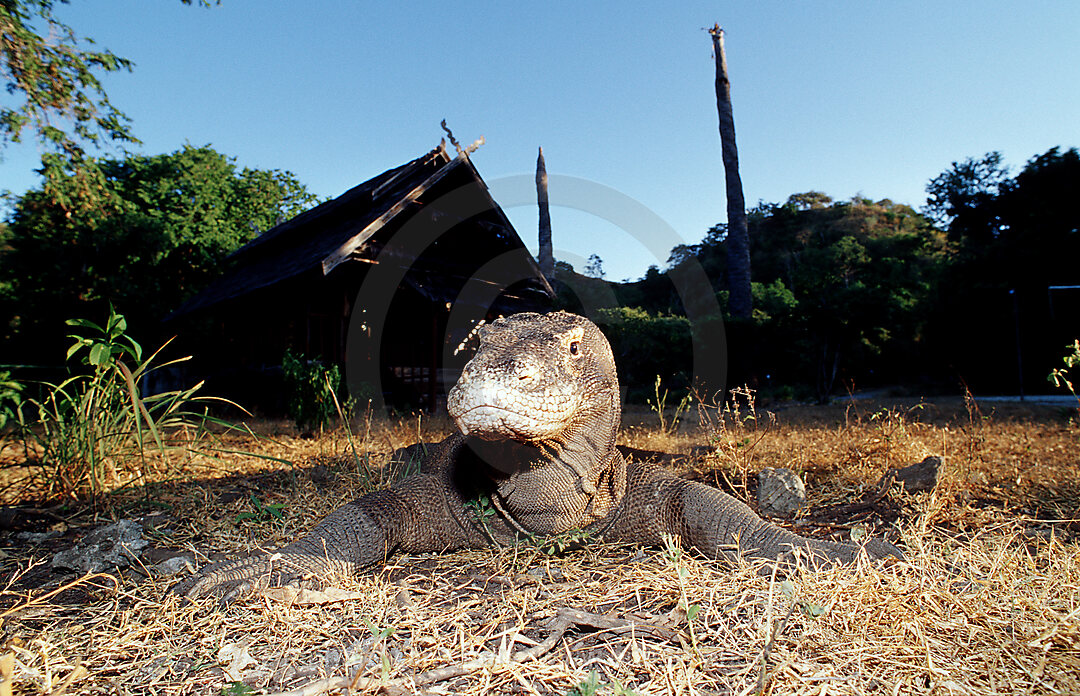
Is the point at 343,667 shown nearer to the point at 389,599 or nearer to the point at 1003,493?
the point at 389,599

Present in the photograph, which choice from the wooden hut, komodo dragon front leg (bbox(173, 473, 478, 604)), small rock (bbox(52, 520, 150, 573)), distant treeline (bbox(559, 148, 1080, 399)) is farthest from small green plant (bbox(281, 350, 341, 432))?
distant treeline (bbox(559, 148, 1080, 399))

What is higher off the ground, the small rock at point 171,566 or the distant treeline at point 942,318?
the distant treeline at point 942,318

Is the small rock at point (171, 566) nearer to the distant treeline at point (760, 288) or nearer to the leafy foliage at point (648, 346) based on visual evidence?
the distant treeline at point (760, 288)

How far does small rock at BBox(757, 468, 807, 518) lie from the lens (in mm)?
3230

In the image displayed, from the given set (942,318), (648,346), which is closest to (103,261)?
(648,346)

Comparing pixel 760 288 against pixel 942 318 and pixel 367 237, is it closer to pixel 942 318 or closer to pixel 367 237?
pixel 942 318

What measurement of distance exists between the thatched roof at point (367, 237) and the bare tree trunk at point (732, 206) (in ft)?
17.7

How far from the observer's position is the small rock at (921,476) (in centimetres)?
321

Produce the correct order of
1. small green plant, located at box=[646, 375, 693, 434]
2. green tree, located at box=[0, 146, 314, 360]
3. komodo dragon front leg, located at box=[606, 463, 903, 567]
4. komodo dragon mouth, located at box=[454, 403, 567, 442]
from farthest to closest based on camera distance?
green tree, located at box=[0, 146, 314, 360] → small green plant, located at box=[646, 375, 693, 434] → komodo dragon front leg, located at box=[606, 463, 903, 567] → komodo dragon mouth, located at box=[454, 403, 567, 442]

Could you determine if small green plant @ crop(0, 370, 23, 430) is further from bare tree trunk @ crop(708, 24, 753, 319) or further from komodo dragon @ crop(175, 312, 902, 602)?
bare tree trunk @ crop(708, 24, 753, 319)

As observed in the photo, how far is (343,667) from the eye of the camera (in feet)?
4.77

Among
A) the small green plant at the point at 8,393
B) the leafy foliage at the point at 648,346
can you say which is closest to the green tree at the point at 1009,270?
the leafy foliage at the point at 648,346

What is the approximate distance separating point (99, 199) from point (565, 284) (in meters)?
14.6

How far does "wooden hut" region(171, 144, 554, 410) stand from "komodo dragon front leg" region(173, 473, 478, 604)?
7888 millimetres
